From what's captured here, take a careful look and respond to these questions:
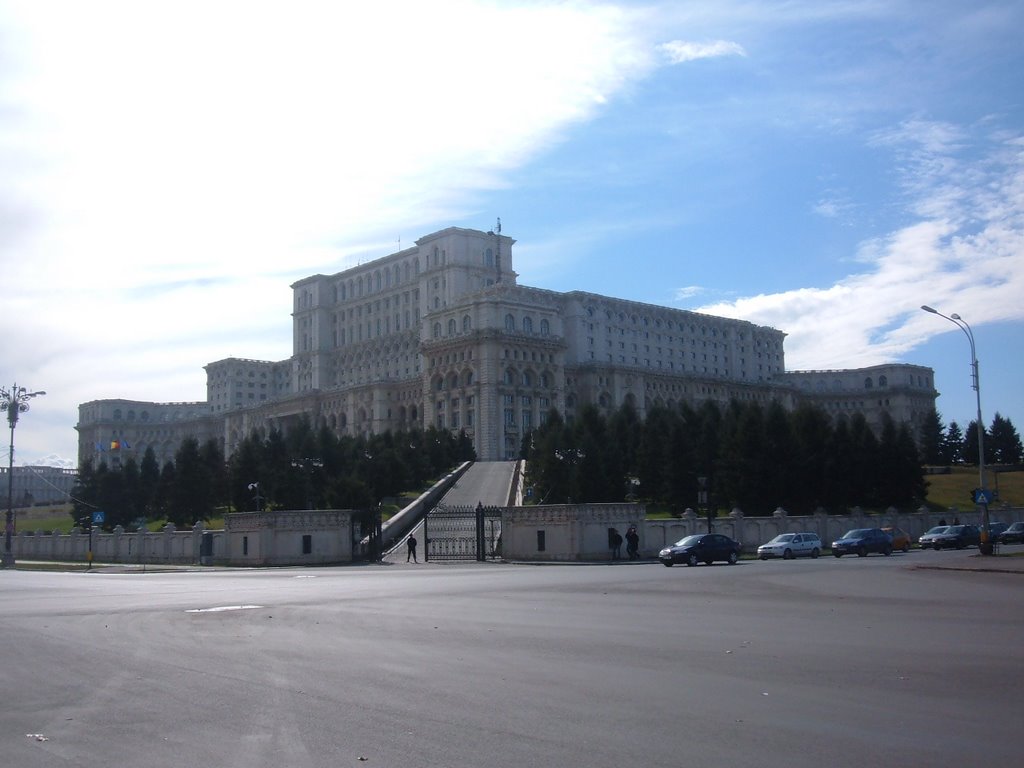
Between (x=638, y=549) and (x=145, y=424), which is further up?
(x=145, y=424)

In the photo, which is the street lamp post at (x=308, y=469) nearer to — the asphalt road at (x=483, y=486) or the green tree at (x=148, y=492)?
the asphalt road at (x=483, y=486)

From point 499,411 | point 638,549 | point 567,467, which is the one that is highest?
point 499,411

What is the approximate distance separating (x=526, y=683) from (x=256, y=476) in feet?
228

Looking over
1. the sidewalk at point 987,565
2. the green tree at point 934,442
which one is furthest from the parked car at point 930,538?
the green tree at point 934,442

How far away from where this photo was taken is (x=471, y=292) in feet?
424

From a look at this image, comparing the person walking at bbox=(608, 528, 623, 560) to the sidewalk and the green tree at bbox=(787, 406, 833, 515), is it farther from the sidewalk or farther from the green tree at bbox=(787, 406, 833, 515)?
the green tree at bbox=(787, 406, 833, 515)

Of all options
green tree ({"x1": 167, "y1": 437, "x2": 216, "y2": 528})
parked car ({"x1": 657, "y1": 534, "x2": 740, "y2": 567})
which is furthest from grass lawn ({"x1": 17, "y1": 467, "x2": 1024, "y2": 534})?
parked car ({"x1": 657, "y1": 534, "x2": 740, "y2": 567})

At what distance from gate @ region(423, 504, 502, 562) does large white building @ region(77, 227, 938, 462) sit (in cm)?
6127

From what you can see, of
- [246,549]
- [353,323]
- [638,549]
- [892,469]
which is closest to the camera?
[638,549]

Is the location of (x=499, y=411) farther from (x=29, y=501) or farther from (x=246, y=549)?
(x=29, y=501)

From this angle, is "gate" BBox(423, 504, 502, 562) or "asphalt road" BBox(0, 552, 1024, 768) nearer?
"asphalt road" BBox(0, 552, 1024, 768)

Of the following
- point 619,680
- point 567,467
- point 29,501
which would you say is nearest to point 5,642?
point 619,680

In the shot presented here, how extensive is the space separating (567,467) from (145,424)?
145 m

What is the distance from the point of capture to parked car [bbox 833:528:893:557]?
142 feet
